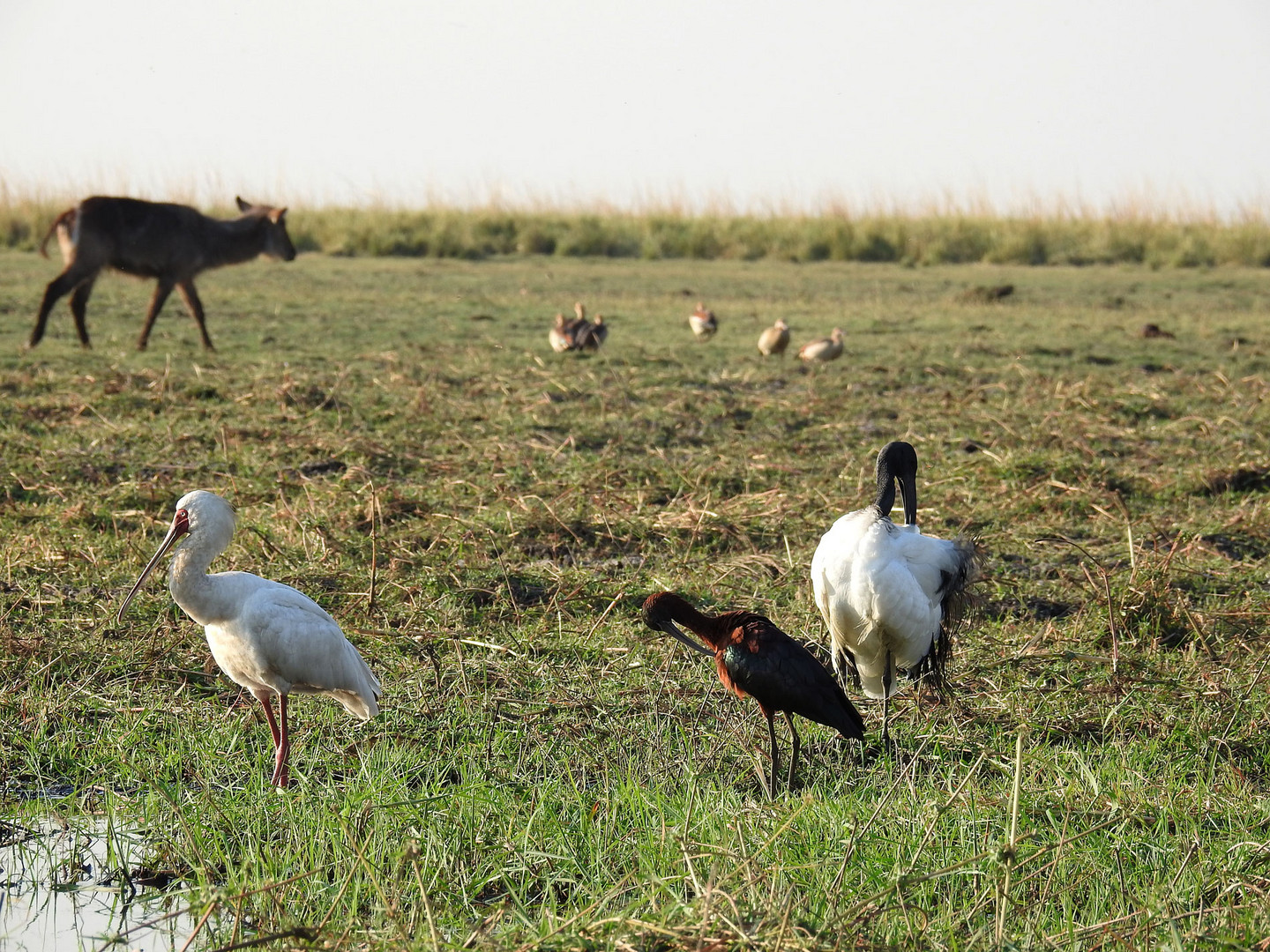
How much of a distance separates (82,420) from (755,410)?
4.11 m

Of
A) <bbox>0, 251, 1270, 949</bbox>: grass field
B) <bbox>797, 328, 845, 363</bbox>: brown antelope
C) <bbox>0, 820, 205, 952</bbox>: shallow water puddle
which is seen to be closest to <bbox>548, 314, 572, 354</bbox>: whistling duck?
<bbox>0, 251, 1270, 949</bbox>: grass field

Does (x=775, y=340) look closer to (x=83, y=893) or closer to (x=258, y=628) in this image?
(x=258, y=628)

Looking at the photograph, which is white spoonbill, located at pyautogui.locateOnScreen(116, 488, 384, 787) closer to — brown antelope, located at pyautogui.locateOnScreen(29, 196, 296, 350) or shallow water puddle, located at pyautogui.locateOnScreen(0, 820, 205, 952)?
shallow water puddle, located at pyautogui.locateOnScreen(0, 820, 205, 952)

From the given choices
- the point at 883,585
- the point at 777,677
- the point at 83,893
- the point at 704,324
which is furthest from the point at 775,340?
the point at 83,893

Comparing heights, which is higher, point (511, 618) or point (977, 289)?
point (977, 289)

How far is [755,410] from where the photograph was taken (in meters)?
8.52

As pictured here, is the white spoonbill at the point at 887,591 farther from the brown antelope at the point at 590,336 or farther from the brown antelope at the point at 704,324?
the brown antelope at the point at 704,324

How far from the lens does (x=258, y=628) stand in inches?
147

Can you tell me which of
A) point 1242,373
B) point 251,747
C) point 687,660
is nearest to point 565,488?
point 687,660

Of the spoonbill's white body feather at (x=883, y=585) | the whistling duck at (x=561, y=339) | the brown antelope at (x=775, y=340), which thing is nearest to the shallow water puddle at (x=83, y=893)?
the spoonbill's white body feather at (x=883, y=585)

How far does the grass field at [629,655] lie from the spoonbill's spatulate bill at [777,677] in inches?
6.7

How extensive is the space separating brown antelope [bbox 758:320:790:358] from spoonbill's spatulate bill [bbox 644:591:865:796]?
726cm

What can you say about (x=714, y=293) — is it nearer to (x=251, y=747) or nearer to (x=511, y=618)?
(x=511, y=618)

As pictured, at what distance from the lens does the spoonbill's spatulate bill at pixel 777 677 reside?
3.62 meters
